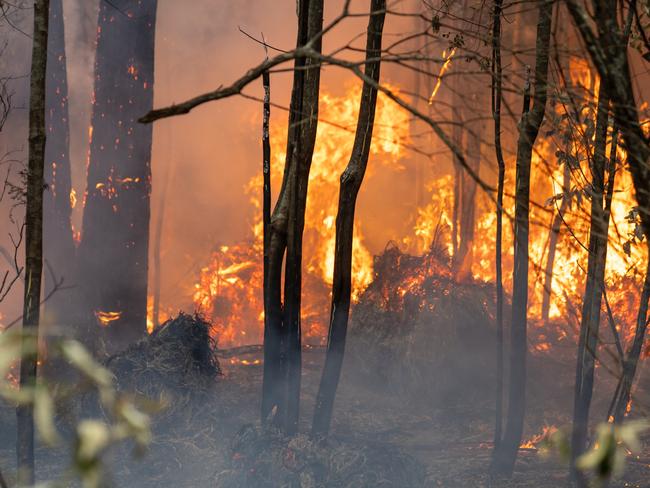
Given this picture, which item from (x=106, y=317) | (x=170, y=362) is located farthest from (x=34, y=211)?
(x=106, y=317)

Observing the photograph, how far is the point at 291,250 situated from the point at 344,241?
52 cm

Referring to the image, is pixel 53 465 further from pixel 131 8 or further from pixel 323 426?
pixel 131 8

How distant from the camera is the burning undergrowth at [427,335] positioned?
31.6ft

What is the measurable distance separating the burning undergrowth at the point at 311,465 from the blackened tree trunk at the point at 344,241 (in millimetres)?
295

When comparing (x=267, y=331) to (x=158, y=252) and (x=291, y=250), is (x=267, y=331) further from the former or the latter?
(x=158, y=252)

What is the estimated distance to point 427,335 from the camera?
32.1 ft

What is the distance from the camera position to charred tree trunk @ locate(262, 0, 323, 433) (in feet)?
22.6

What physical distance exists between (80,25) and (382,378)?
51.8 ft

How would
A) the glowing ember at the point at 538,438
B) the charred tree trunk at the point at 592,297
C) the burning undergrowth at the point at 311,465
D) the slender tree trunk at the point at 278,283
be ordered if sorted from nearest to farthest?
the charred tree trunk at the point at 592,297, the burning undergrowth at the point at 311,465, the slender tree trunk at the point at 278,283, the glowing ember at the point at 538,438

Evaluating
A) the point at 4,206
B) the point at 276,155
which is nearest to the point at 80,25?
the point at 4,206

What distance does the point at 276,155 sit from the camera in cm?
1738


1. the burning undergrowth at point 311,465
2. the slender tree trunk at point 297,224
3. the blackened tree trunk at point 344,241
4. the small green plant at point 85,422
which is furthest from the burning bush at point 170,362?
the small green plant at point 85,422

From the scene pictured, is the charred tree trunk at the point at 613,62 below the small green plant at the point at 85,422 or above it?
above

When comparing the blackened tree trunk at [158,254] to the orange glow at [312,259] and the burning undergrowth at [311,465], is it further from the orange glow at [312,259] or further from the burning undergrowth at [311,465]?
the burning undergrowth at [311,465]
